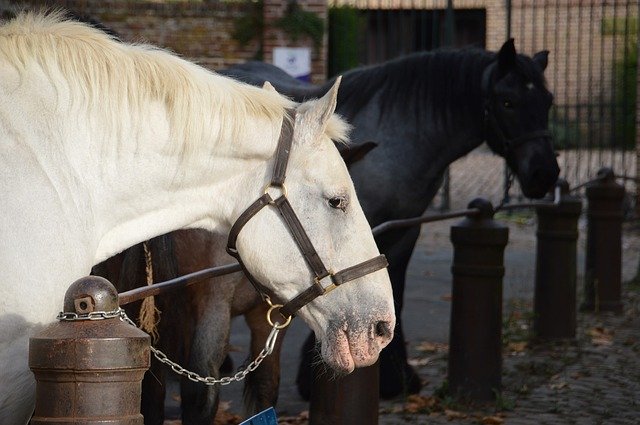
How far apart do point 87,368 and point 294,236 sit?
39.8 inches

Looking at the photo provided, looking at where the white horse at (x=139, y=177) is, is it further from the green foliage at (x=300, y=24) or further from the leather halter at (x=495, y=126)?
the green foliage at (x=300, y=24)

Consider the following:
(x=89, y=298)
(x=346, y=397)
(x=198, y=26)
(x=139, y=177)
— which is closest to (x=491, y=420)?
(x=346, y=397)

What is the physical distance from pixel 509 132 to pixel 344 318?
10.6 feet

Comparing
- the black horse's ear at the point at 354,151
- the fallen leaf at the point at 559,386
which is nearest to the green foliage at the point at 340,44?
the fallen leaf at the point at 559,386

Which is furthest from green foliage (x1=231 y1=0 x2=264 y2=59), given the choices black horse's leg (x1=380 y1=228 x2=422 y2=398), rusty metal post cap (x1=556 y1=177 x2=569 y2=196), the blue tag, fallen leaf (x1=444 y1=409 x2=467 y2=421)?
the blue tag

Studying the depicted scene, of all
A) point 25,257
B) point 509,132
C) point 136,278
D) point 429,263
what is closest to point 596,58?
point 429,263

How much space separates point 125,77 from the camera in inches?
123

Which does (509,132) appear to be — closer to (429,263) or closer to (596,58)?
(429,263)

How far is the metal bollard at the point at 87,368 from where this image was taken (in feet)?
7.93

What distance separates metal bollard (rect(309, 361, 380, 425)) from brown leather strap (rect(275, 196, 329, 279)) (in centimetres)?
86

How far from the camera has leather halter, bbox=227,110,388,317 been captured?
10.7ft

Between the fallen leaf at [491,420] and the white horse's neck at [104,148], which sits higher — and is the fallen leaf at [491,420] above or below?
below

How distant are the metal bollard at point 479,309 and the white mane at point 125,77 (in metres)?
2.61

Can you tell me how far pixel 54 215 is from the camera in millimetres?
2961
